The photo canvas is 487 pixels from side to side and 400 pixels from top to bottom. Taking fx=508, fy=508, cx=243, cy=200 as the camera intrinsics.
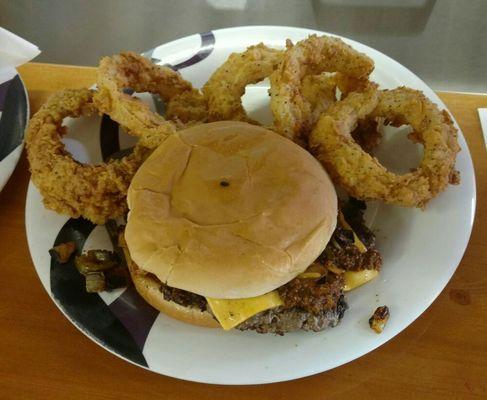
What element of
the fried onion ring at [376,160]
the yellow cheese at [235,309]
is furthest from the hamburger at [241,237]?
the fried onion ring at [376,160]

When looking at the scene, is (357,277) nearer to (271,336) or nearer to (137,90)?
(271,336)

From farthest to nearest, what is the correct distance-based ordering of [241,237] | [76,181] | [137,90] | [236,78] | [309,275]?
[137,90], [236,78], [76,181], [309,275], [241,237]

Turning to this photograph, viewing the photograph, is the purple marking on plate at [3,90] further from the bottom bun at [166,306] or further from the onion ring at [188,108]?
the bottom bun at [166,306]

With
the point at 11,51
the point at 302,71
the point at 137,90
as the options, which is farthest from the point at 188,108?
the point at 11,51

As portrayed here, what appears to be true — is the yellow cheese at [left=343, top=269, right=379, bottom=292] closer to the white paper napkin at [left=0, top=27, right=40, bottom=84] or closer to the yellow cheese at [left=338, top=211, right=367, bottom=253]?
the yellow cheese at [left=338, top=211, right=367, bottom=253]

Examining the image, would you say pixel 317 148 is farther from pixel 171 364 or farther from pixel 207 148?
pixel 171 364
